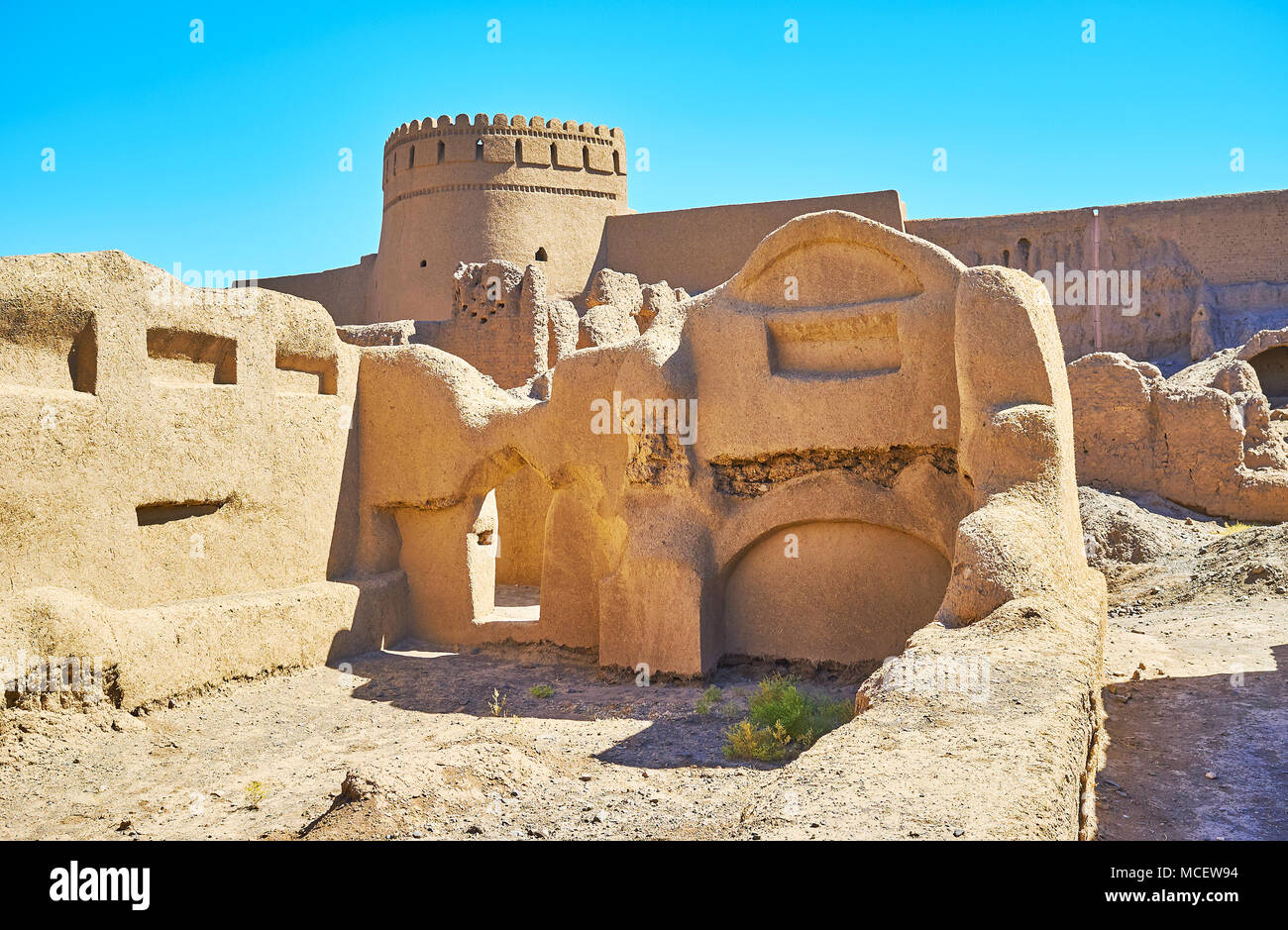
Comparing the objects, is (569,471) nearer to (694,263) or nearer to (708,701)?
(708,701)

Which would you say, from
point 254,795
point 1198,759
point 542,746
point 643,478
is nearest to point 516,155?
point 643,478

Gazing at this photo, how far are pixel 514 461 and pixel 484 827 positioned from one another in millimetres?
5444

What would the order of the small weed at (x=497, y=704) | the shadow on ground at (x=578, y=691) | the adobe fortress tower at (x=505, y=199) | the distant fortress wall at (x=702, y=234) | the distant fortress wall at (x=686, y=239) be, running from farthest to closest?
the adobe fortress tower at (x=505, y=199) → the distant fortress wall at (x=702, y=234) → the distant fortress wall at (x=686, y=239) → the small weed at (x=497, y=704) → the shadow on ground at (x=578, y=691)

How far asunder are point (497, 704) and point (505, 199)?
1952cm

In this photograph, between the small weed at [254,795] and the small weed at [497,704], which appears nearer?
the small weed at [254,795]

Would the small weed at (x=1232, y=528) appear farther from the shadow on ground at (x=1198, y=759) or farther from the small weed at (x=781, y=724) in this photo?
the small weed at (x=781, y=724)

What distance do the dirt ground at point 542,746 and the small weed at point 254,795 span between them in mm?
17

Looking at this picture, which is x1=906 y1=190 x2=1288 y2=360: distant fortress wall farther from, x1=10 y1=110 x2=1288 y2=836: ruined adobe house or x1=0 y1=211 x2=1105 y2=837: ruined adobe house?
x1=0 y1=211 x2=1105 y2=837: ruined adobe house

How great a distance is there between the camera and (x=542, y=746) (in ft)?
21.5

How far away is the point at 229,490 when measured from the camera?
8.27 m

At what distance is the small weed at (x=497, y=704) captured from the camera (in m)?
7.62

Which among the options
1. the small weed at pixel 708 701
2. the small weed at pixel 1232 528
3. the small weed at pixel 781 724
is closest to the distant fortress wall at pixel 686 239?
the small weed at pixel 1232 528

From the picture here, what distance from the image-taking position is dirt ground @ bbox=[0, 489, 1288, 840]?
15.8 ft

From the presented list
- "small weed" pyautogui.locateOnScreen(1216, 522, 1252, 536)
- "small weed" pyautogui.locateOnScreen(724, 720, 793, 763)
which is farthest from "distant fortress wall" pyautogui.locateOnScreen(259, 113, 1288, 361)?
"small weed" pyautogui.locateOnScreen(724, 720, 793, 763)
